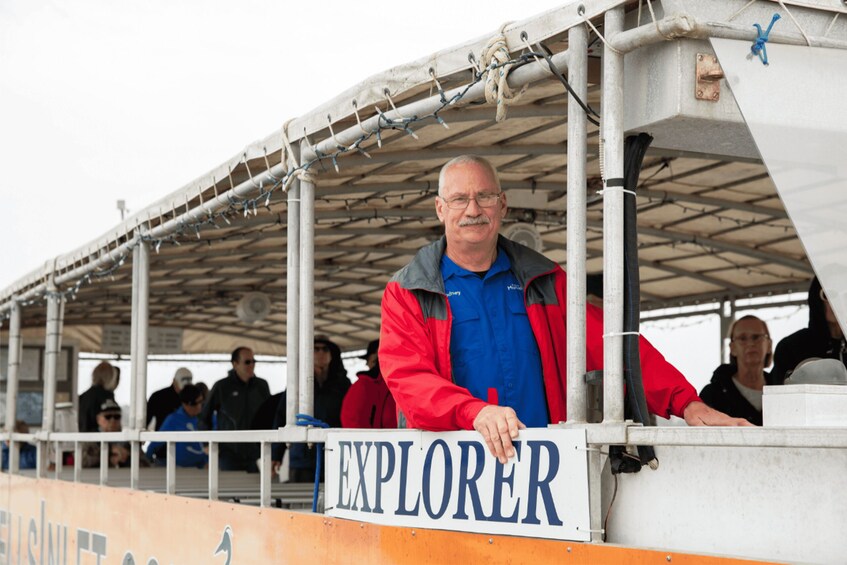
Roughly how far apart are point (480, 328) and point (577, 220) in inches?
29.1

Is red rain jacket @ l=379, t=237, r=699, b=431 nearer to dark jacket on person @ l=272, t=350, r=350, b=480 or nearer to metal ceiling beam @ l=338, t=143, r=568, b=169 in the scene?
metal ceiling beam @ l=338, t=143, r=568, b=169

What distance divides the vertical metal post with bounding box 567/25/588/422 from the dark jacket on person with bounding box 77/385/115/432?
10228 mm

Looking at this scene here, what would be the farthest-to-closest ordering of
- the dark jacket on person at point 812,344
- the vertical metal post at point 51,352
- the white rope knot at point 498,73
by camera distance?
1. the vertical metal post at point 51,352
2. the dark jacket on person at point 812,344
3. the white rope knot at point 498,73

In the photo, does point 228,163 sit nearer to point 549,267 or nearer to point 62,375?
point 549,267

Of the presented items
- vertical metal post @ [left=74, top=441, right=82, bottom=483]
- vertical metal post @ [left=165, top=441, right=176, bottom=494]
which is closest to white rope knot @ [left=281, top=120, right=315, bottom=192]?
vertical metal post @ [left=165, top=441, right=176, bottom=494]

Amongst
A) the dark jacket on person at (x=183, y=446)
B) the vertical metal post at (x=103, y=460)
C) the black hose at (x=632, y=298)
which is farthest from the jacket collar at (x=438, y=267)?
the dark jacket on person at (x=183, y=446)

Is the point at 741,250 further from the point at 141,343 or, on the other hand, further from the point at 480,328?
the point at 480,328

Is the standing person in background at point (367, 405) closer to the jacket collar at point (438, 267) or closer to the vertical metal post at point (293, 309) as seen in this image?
the vertical metal post at point (293, 309)

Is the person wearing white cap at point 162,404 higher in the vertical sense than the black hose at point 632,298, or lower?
lower

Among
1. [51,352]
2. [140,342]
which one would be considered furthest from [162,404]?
[140,342]

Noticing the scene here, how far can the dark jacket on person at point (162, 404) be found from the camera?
1478 cm

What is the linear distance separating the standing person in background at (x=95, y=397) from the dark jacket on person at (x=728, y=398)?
8361 mm

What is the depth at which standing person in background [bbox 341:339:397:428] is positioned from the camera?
25.5 feet

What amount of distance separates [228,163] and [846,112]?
3.84 meters
